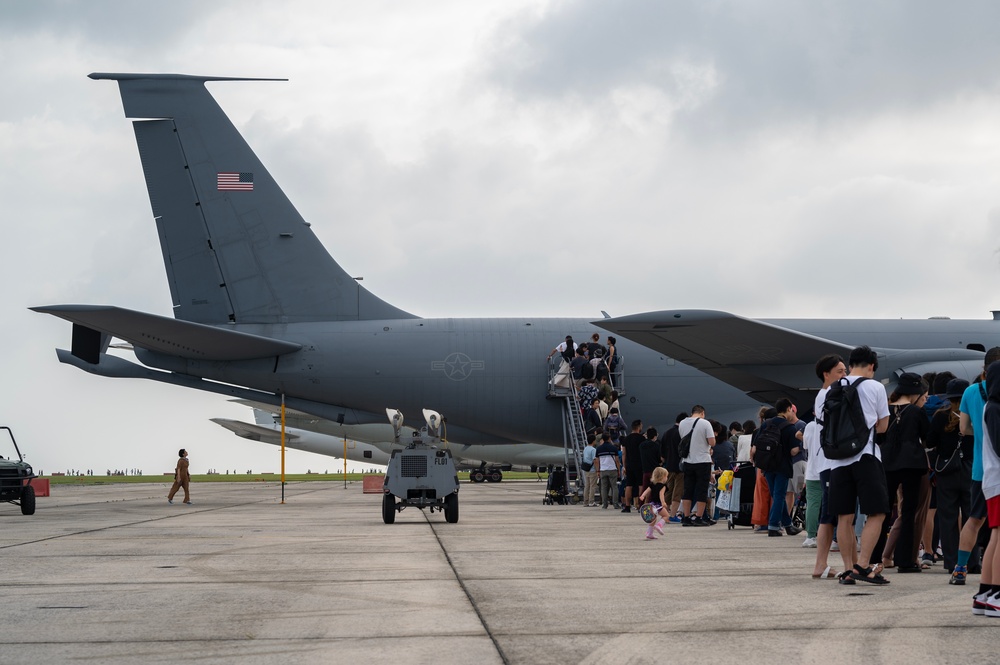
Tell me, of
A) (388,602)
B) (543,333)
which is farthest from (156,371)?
(388,602)

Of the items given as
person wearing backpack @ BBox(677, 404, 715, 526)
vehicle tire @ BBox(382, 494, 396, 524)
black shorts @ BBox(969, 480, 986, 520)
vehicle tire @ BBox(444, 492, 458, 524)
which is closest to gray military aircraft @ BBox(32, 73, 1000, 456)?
person wearing backpack @ BBox(677, 404, 715, 526)

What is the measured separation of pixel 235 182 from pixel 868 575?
17054mm

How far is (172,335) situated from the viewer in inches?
799

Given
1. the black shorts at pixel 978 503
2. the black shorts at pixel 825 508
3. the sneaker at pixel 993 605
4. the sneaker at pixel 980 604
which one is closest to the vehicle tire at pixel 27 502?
the black shorts at pixel 825 508

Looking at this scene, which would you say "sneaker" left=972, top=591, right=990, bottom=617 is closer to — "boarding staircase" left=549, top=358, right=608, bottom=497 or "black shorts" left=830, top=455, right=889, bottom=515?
"black shorts" left=830, top=455, right=889, bottom=515

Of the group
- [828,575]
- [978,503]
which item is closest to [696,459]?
[828,575]

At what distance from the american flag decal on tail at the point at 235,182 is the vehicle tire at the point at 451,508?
977cm

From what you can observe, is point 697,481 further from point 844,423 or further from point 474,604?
point 474,604

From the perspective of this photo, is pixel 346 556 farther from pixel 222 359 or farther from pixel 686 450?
pixel 222 359

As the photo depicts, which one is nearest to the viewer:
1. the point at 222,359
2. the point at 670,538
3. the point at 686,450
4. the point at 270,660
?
the point at 270,660

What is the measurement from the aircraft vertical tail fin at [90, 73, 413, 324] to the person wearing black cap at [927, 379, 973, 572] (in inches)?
627

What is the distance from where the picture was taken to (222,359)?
2169 centimetres

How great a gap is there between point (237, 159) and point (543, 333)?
7.48m

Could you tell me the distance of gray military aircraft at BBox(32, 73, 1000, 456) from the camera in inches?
838
